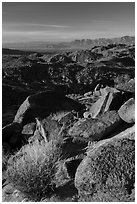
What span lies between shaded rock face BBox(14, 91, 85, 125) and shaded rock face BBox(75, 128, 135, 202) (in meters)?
6.51

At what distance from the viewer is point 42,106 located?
12305 millimetres

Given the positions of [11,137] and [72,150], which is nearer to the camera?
A: [72,150]

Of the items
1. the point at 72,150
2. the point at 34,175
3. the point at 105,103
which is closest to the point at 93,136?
the point at 72,150

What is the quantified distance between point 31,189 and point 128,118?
3.32 meters

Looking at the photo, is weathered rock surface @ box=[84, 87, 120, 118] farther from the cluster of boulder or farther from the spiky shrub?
the spiky shrub

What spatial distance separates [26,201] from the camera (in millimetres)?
5641

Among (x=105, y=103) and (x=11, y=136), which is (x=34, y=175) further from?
(x=11, y=136)

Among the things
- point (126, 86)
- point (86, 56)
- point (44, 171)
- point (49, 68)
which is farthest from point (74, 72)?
point (44, 171)

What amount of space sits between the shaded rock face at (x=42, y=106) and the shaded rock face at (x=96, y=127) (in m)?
3.21

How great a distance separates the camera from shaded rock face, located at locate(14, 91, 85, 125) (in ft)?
39.2

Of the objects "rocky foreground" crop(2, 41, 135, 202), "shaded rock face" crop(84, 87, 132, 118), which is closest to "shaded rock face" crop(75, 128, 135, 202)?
"rocky foreground" crop(2, 41, 135, 202)

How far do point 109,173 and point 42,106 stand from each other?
7.40 m

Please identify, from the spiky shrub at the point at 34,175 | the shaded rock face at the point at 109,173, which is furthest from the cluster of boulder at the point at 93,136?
the spiky shrub at the point at 34,175

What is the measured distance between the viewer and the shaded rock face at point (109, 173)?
492 centimetres
